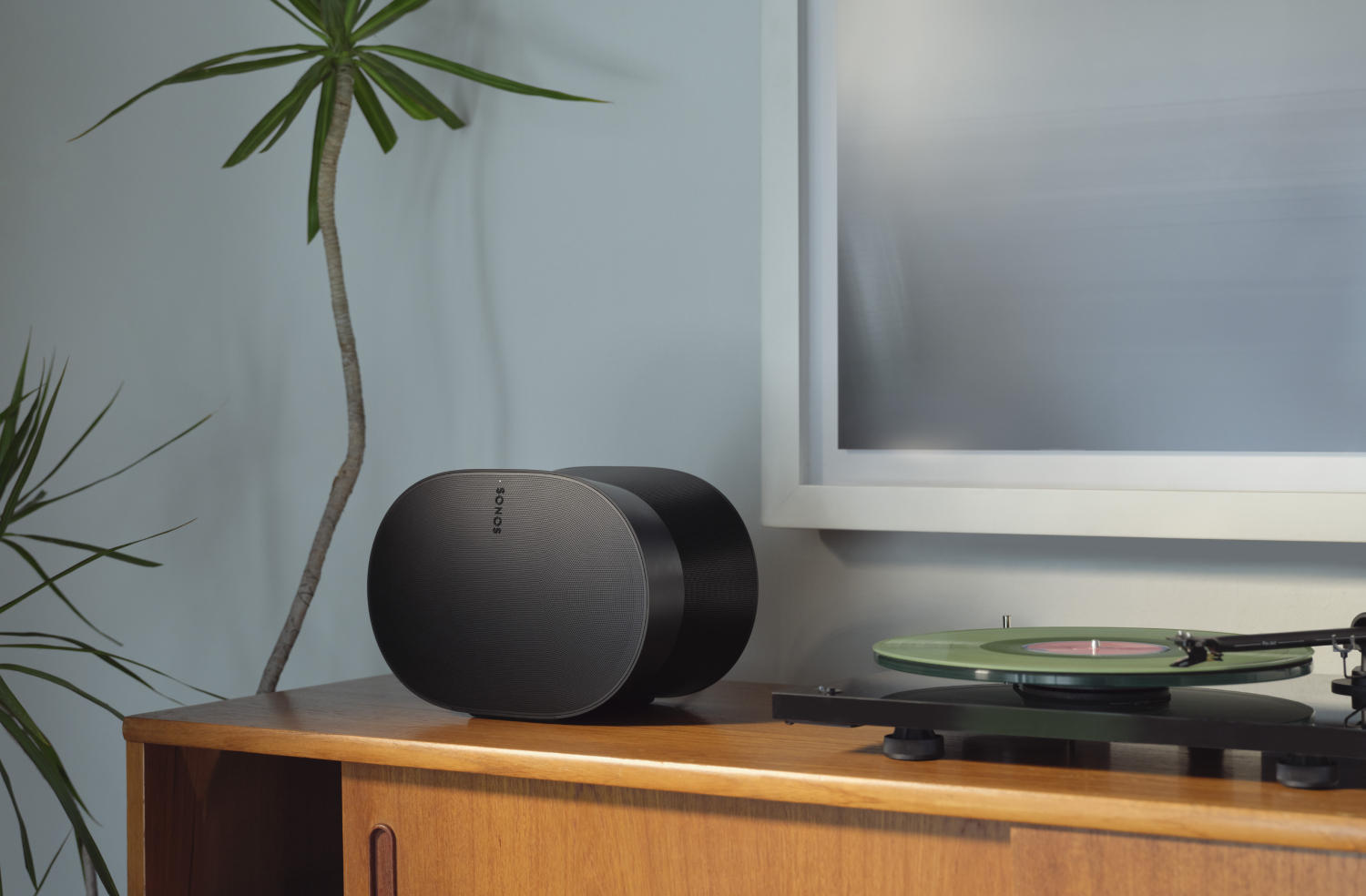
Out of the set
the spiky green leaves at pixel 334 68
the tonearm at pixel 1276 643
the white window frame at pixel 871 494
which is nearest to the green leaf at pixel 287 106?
the spiky green leaves at pixel 334 68

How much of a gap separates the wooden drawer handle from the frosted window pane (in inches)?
20.1

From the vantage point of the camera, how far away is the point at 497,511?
82 centimetres

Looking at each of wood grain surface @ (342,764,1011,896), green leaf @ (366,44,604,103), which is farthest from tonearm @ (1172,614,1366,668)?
green leaf @ (366,44,604,103)

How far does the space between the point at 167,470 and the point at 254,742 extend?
29.0 inches

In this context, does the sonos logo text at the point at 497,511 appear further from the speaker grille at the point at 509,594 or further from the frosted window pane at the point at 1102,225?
the frosted window pane at the point at 1102,225

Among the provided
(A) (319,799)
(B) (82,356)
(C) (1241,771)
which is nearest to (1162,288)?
(C) (1241,771)

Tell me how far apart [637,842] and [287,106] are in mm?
763

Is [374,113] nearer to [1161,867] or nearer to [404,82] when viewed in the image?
[404,82]

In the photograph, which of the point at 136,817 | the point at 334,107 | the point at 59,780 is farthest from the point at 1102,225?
the point at 59,780

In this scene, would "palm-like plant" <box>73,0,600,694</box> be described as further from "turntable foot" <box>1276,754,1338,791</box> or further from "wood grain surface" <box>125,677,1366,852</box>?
"turntable foot" <box>1276,754,1338,791</box>

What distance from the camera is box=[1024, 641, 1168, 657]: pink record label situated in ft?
2.26

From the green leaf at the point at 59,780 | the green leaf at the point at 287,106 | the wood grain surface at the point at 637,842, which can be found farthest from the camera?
the green leaf at the point at 287,106

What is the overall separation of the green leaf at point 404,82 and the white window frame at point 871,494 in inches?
13.1

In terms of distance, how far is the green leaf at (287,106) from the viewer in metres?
1.08
